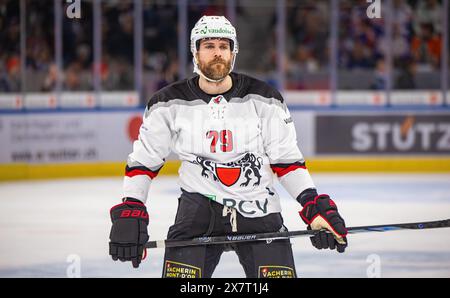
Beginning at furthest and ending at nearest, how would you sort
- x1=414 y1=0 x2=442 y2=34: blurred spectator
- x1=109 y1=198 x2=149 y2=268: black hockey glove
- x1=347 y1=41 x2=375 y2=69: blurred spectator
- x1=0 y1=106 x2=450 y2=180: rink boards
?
x1=347 y1=41 x2=375 y2=69: blurred spectator → x1=414 y1=0 x2=442 y2=34: blurred spectator → x1=0 y1=106 x2=450 y2=180: rink boards → x1=109 y1=198 x2=149 y2=268: black hockey glove

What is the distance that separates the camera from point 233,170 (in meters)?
3.47

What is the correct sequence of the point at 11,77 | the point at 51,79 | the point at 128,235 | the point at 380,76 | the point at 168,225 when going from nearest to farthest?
the point at 128,235
the point at 168,225
the point at 11,77
the point at 51,79
the point at 380,76

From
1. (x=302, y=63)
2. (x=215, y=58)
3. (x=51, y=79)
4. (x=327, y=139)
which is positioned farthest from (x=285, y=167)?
(x=302, y=63)

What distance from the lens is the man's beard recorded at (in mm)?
3447

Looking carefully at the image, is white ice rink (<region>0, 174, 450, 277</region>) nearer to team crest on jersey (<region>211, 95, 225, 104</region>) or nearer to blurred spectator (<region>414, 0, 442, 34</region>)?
blurred spectator (<region>414, 0, 442, 34</region>)

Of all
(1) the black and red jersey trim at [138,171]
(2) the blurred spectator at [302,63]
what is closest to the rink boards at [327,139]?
(2) the blurred spectator at [302,63]

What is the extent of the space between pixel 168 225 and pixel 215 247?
4239 mm

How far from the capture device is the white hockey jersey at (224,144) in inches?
137

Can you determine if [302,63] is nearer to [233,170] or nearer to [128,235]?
[233,170]

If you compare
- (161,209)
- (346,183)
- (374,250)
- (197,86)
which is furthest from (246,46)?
(197,86)

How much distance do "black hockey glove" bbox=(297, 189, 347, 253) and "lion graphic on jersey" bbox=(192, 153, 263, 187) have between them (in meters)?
0.18

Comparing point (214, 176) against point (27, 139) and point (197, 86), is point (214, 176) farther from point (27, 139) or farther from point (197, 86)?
point (27, 139)

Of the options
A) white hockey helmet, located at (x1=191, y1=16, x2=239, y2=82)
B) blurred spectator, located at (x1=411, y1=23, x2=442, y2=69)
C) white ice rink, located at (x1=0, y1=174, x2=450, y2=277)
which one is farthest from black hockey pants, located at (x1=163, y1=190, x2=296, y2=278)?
blurred spectator, located at (x1=411, y1=23, x2=442, y2=69)

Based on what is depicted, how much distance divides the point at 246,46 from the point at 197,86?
8362mm
